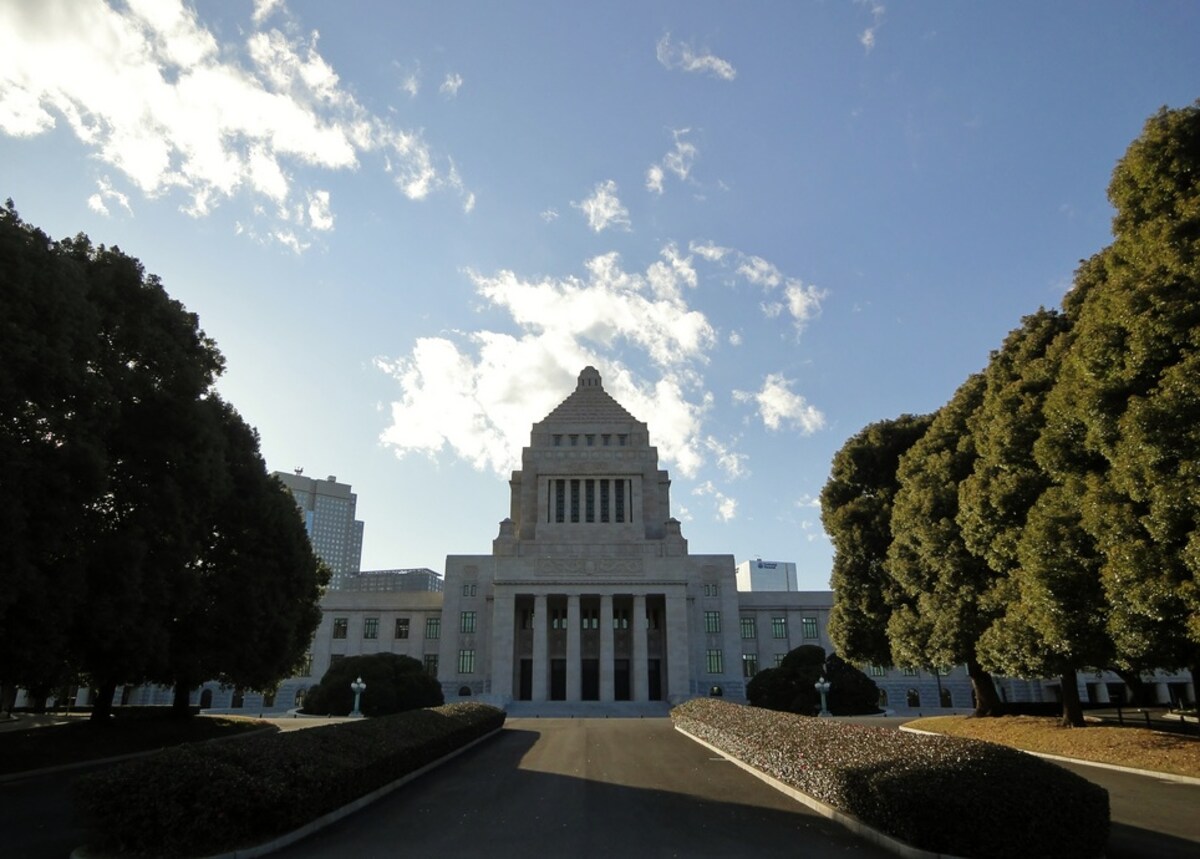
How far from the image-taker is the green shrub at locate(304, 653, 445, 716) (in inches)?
1697

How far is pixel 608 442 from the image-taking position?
74062mm

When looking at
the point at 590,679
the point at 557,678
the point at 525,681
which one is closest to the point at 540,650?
the point at 525,681

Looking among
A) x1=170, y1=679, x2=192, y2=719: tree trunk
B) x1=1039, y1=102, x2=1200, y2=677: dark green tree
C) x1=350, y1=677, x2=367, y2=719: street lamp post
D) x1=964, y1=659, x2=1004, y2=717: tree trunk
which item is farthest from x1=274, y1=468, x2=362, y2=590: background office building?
x1=1039, y1=102, x2=1200, y2=677: dark green tree

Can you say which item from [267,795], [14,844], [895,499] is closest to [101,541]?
[14,844]

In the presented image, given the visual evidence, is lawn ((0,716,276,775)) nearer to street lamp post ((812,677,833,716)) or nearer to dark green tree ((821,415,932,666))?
dark green tree ((821,415,932,666))

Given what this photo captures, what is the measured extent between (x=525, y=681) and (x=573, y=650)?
785cm

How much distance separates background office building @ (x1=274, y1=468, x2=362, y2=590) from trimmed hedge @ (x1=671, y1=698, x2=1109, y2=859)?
16629cm

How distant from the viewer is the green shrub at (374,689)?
4309 cm

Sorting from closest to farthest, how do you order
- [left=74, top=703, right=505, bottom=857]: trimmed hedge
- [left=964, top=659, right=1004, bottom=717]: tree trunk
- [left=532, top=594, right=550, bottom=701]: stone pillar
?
[left=74, top=703, right=505, bottom=857]: trimmed hedge < [left=964, top=659, right=1004, bottom=717]: tree trunk < [left=532, top=594, right=550, bottom=701]: stone pillar

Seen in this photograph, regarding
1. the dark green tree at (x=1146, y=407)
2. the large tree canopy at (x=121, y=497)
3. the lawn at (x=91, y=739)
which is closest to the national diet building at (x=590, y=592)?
the lawn at (x=91, y=739)

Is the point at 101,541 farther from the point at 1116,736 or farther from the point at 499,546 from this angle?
the point at 499,546

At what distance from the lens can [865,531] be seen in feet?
103

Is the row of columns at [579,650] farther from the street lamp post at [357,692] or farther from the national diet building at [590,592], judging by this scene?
the street lamp post at [357,692]

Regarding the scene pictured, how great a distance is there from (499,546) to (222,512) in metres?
41.0
